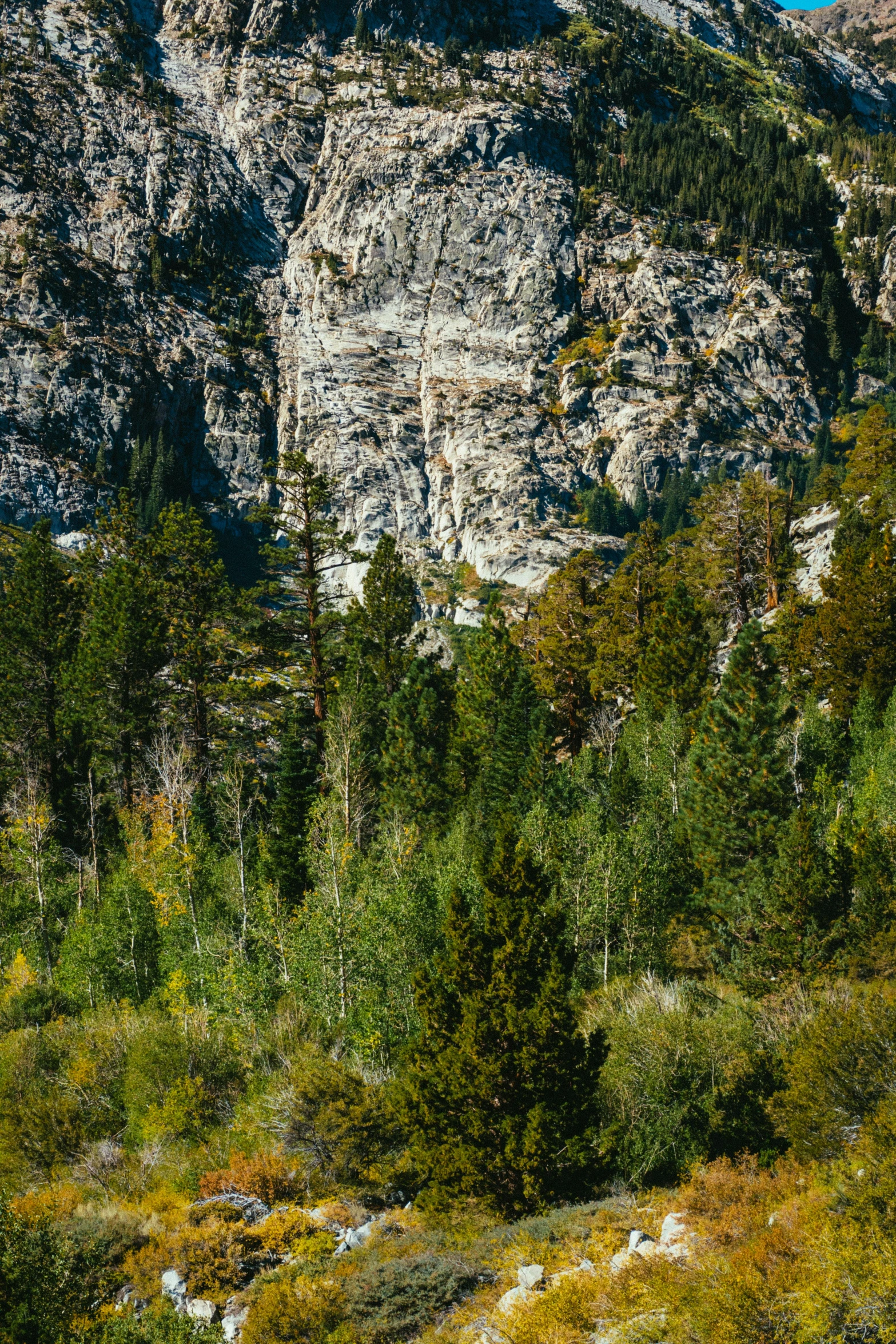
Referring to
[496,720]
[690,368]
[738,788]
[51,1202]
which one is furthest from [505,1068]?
[690,368]

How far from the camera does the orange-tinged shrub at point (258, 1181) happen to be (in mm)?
17484

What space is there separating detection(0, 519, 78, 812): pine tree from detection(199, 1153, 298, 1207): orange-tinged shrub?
1075 inches

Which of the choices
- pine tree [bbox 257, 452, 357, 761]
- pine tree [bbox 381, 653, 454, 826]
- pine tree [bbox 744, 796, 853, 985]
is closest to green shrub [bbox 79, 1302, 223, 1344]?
pine tree [bbox 744, 796, 853, 985]

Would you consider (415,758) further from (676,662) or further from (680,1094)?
(680,1094)

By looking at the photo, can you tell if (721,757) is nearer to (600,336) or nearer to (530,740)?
(530,740)

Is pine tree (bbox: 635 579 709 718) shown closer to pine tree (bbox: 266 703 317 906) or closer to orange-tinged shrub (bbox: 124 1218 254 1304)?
pine tree (bbox: 266 703 317 906)

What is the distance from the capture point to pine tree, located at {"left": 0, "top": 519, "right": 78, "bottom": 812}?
41219 millimetres

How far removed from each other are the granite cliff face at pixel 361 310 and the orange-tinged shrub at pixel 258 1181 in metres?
123

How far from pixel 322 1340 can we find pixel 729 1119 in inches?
334

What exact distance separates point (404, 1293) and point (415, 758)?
88.3 ft

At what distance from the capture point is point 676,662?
4250cm

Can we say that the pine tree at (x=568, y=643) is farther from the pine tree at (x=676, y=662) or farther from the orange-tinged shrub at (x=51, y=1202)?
the orange-tinged shrub at (x=51, y=1202)

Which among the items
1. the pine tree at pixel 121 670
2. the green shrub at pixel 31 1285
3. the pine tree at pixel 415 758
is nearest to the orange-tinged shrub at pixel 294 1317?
the green shrub at pixel 31 1285

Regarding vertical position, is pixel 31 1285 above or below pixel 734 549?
below
